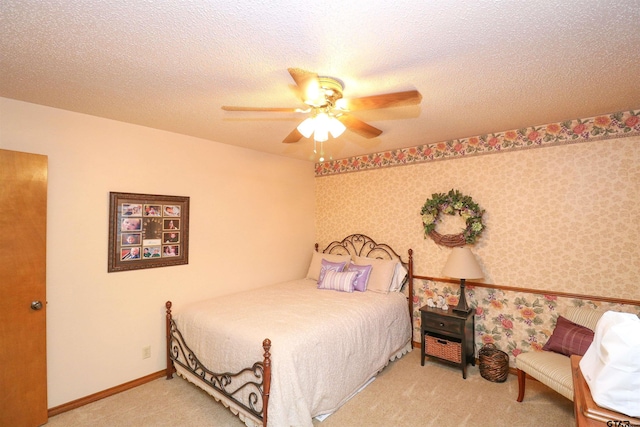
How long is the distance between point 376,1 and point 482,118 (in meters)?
2.00

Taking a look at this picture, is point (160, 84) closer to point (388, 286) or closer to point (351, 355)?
point (351, 355)

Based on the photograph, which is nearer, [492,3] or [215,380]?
[492,3]

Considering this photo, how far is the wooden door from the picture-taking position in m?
2.33

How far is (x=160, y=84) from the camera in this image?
2.20m

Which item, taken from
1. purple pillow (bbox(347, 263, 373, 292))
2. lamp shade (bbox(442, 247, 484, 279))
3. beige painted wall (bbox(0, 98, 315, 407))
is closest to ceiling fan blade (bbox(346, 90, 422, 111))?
lamp shade (bbox(442, 247, 484, 279))

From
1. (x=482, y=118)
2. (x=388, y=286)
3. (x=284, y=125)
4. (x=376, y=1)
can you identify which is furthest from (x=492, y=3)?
(x=388, y=286)

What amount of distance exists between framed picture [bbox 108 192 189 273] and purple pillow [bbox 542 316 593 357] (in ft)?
11.8

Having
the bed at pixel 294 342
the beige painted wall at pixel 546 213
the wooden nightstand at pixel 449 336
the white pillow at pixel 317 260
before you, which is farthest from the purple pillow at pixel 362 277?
the wooden nightstand at pixel 449 336

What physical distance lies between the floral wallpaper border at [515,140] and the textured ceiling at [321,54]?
174 millimetres

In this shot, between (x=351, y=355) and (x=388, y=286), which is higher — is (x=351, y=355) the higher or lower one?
the lower one

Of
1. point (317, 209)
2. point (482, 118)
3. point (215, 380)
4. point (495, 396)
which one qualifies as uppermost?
point (482, 118)

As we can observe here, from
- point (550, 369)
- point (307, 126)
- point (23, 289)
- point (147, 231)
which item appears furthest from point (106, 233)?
point (550, 369)

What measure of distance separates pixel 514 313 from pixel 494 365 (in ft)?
1.90

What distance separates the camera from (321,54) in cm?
180
